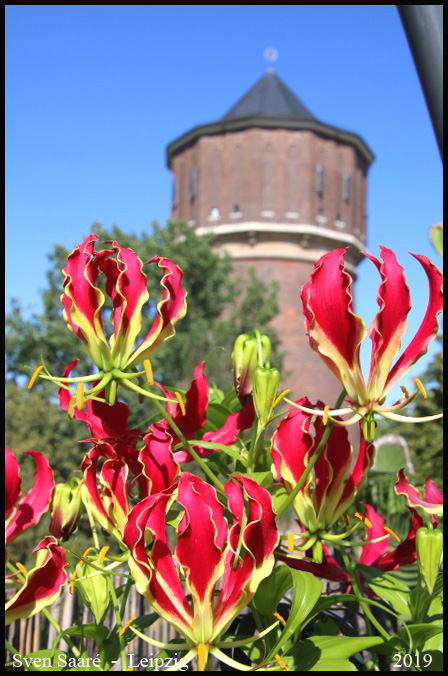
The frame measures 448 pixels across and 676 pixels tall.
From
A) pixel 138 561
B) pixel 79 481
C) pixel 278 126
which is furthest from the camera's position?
pixel 278 126

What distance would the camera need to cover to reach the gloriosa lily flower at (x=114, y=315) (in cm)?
37

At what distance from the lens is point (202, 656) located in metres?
0.29

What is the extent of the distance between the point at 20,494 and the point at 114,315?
0.14m

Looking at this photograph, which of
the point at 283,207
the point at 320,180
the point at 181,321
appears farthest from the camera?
the point at 320,180

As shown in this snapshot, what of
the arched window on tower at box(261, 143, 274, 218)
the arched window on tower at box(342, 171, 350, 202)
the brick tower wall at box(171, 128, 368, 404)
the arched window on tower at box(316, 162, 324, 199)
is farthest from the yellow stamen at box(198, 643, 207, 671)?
the arched window on tower at box(342, 171, 350, 202)

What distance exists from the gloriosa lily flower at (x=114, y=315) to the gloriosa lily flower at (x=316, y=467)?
0.09 metres

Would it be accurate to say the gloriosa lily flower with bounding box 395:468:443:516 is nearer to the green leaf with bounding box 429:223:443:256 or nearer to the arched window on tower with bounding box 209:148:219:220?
the green leaf with bounding box 429:223:443:256

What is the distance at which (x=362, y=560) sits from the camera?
51 cm

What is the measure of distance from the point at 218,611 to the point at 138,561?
1.7 inches

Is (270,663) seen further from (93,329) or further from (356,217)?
(356,217)

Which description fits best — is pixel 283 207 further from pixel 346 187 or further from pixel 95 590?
pixel 95 590

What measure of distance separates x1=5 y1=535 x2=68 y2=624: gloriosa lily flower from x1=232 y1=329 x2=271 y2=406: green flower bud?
133 mm

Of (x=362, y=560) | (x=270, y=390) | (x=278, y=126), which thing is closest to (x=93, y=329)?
(x=270, y=390)

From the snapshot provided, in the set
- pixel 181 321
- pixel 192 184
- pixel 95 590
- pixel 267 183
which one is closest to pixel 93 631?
pixel 95 590
